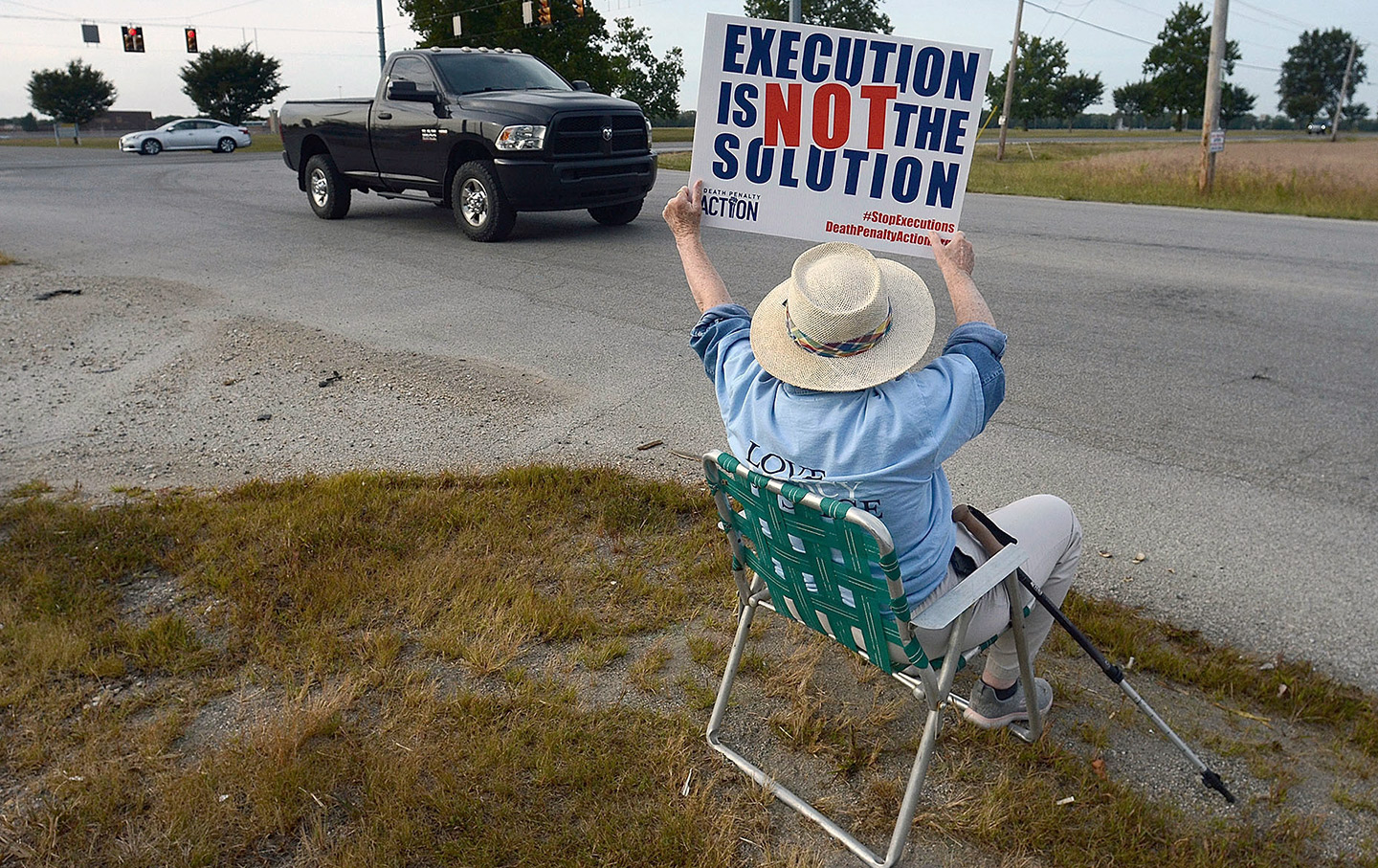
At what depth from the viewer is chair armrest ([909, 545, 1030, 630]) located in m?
2.21

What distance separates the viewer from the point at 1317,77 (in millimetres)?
106125

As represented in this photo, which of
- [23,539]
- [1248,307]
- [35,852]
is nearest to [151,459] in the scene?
[23,539]

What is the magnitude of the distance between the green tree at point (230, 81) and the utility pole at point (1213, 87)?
187 ft

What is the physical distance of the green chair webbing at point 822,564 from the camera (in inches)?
83.6

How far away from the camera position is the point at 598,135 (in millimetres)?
10852

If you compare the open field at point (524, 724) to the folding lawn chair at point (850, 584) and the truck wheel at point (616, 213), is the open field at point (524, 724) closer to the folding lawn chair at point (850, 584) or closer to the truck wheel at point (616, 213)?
the folding lawn chair at point (850, 584)

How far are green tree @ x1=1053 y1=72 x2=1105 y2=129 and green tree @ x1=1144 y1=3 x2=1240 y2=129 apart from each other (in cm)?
820

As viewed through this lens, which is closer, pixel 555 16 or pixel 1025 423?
pixel 1025 423

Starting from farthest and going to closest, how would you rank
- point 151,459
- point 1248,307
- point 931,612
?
point 1248,307 < point 151,459 < point 931,612

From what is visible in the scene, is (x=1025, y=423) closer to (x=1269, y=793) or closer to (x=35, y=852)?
(x=1269, y=793)

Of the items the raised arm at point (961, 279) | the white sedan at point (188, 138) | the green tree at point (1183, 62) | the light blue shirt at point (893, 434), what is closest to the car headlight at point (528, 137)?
the raised arm at point (961, 279)

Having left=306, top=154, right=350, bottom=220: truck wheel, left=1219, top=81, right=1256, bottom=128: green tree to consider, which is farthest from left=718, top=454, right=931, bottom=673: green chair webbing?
left=1219, top=81, right=1256, bottom=128: green tree

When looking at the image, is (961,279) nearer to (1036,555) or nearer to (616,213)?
(1036,555)

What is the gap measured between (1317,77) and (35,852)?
433 ft
